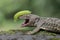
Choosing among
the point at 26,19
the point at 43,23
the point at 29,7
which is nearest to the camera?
the point at 43,23

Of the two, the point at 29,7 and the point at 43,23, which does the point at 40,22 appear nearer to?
the point at 43,23

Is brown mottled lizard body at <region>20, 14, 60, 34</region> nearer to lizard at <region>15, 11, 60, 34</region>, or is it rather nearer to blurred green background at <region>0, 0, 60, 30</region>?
lizard at <region>15, 11, 60, 34</region>

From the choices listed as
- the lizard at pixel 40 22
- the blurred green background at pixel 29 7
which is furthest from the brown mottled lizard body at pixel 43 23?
the blurred green background at pixel 29 7

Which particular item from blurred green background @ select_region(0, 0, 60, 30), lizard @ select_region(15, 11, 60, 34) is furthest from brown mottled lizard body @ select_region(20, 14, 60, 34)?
blurred green background @ select_region(0, 0, 60, 30)

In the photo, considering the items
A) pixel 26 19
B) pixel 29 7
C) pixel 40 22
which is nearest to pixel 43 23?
pixel 40 22

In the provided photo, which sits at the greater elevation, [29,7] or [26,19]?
[29,7]
